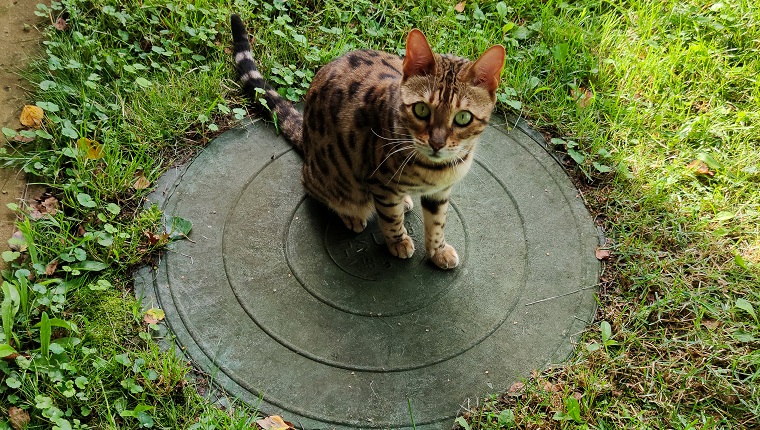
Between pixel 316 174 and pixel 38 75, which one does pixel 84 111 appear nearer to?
pixel 38 75

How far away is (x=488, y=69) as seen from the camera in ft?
8.68

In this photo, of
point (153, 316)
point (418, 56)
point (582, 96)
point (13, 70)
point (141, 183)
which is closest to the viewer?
point (418, 56)

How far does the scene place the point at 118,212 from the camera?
10.9ft

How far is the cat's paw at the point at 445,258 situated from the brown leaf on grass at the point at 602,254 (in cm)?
76

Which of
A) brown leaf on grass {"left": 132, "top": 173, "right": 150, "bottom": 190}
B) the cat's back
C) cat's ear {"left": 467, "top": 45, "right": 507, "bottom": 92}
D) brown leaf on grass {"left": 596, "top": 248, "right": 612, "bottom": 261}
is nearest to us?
cat's ear {"left": 467, "top": 45, "right": 507, "bottom": 92}

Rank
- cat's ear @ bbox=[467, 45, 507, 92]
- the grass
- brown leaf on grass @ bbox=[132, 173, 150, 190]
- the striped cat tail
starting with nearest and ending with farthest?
cat's ear @ bbox=[467, 45, 507, 92] < the grass < brown leaf on grass @ bbox=[132, 173, 150, 190] < the striped cat tail

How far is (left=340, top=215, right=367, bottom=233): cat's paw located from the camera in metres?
3.39

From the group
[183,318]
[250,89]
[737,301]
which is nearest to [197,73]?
[250,89]

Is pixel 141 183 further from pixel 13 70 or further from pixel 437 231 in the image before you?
pixel 437 231

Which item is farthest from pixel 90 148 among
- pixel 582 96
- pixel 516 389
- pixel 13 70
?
pixel 582 96

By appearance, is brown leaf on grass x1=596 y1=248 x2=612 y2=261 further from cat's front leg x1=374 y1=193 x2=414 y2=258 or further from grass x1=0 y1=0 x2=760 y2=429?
cat's front leg x1=374 y1=193 x2=414 y2=258

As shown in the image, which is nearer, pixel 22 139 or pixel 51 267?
pixel 51 267

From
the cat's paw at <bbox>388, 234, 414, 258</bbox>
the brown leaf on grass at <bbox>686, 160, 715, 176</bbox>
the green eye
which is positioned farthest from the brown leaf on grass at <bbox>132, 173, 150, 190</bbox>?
the brown leaf on grass at <bbox>686, 160, 715, 176</bbox>

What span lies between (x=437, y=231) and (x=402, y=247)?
0.21 meters
